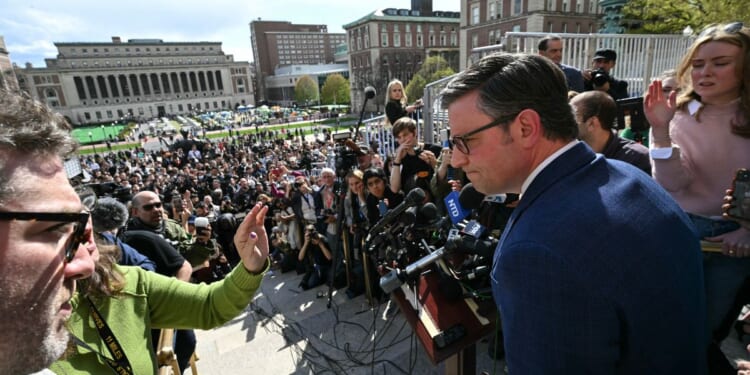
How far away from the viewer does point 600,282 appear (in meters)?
0.98

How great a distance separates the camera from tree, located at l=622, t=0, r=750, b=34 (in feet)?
29.3

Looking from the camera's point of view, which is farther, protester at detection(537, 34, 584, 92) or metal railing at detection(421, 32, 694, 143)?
metal railing at detection(421, 32, 694, 143)

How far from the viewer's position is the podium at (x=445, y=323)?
89.5 inches

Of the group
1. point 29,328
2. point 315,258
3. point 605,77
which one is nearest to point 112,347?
point 29,328

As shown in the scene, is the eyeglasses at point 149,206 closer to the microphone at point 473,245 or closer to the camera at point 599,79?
the microphone at point 473,245

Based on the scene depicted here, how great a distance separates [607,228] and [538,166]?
345 mm

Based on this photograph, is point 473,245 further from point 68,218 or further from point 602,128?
point 68,218

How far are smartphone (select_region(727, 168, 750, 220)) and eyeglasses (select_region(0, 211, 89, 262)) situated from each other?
3187 mm

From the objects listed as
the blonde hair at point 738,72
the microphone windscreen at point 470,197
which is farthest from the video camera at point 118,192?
the blonde hair at point 738,72

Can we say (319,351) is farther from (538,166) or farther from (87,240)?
(538,166)

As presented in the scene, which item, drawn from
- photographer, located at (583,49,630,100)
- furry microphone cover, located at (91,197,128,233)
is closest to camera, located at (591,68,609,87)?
photographer, located at (583,49,630,100)

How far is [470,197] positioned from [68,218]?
8.93 feet

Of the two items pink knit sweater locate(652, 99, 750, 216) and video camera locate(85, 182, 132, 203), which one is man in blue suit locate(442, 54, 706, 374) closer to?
pink knit sweater locate(652, 99, 750, 216)

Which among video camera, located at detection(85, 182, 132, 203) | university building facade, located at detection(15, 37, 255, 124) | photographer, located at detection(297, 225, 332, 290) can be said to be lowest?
photographer, located at detection(297, 225, 332, 290)
